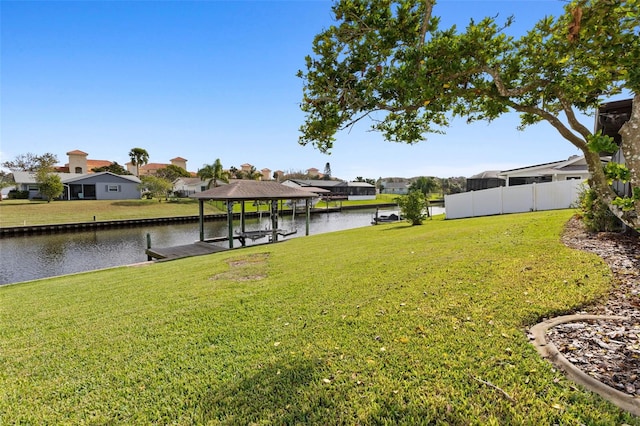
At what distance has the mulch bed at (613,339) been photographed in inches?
104

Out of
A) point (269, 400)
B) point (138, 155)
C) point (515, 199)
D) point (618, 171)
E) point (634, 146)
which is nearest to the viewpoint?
point (618, 171)

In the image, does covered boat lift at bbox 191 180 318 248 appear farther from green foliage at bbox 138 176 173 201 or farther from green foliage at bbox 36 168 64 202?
green foliage at bbox 36 168 64 202

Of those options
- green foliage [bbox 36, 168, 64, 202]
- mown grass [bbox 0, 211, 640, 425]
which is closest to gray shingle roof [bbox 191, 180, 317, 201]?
mown grass [bbox 0, 211, 640, 425]

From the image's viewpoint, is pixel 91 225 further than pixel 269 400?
Yes

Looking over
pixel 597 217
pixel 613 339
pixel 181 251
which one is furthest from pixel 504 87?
pixel 181 251

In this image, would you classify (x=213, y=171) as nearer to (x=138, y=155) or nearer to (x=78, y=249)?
(x=138, y=155)

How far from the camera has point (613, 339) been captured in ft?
10.3

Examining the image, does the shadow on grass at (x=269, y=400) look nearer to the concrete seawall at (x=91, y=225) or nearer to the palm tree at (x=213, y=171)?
the concrete seawall at (x=91, y=225)

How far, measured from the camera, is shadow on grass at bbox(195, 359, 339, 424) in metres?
2.63

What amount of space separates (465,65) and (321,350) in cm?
355

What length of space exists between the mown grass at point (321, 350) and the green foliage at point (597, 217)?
69.9 inches

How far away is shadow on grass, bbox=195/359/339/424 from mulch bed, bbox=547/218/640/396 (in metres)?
2.34

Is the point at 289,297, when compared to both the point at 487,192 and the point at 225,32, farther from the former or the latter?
the point at 487,192

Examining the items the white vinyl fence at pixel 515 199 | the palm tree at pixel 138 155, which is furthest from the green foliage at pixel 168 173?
the white vinyl fence at pixel 515 199
